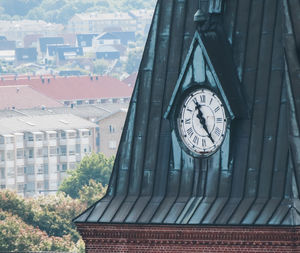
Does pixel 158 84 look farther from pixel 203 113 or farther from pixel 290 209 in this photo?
pixel 290 209

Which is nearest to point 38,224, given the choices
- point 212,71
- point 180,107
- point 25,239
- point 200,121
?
point 25,239

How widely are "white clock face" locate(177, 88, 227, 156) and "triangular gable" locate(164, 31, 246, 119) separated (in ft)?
0.67

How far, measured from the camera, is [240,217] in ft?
112

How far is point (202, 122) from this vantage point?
3488 centimetres

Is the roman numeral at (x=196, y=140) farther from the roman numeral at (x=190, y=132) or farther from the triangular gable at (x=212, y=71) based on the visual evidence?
the triangular gable at (x=212, y=71)

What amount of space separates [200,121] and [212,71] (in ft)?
Result: 3.09

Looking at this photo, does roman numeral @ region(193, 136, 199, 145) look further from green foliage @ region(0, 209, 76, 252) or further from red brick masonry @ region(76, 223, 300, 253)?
green foliage @ region(0, 209, 76, 252)

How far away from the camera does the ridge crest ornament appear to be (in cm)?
3491

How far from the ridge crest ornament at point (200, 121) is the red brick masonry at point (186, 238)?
4.93 feet

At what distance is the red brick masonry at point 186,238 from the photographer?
33500mm

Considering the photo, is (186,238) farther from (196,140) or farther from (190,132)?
(190,132)

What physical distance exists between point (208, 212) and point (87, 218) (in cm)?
268

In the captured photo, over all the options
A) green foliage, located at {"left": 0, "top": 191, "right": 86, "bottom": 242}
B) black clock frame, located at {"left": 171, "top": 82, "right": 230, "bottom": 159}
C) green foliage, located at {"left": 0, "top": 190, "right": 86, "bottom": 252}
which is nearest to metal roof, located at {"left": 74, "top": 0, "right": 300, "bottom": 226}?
black clock frame, located at {"left": 171, "top": 82, "right": 230, "bottom": 159}

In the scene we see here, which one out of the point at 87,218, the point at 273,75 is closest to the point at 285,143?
the point at 273,75
